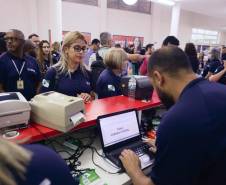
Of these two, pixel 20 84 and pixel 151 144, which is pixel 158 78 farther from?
pixel 20 84

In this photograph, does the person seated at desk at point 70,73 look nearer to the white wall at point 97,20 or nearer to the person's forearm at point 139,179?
the person's forearm at point 139,179

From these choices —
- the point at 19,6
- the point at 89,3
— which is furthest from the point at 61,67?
the point at 89,3

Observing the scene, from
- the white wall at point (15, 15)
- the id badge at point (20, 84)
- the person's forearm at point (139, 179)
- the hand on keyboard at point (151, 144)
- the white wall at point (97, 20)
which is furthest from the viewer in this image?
the white wall at point (97, 20)

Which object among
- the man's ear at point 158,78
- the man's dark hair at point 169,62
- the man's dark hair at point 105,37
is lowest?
the man's ear at point 158,78

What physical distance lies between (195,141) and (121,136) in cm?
68

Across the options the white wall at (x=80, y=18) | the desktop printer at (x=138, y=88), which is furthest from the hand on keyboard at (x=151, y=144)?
the white wall at (x=80, y=18)

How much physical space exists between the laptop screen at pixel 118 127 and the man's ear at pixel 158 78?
45 cm

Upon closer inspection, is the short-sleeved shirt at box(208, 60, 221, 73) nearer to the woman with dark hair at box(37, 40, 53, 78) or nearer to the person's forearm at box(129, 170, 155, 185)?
the woman with dark hair at box(37, 40, 53, 78)

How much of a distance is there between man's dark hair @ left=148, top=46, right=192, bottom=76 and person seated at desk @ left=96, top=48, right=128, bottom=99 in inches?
43.6

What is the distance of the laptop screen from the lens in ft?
4.85

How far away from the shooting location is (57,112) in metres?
1.27

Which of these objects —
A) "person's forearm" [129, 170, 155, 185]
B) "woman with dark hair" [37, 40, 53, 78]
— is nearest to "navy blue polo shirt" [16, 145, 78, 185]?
"person's forearm" [129, 170, 155, 185]

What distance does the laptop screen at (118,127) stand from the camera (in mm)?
1478

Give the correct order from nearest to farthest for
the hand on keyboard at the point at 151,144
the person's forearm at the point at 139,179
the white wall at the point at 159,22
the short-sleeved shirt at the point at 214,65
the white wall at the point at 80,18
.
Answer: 1. the person's forearm at the point at 139,179
2. the hand on keyboard at the point at 151,144
3. the short-sleeved shirt at the point at 214,65
4. the white wall at the point at 80,18
5. the white wall at the point at 159,22
